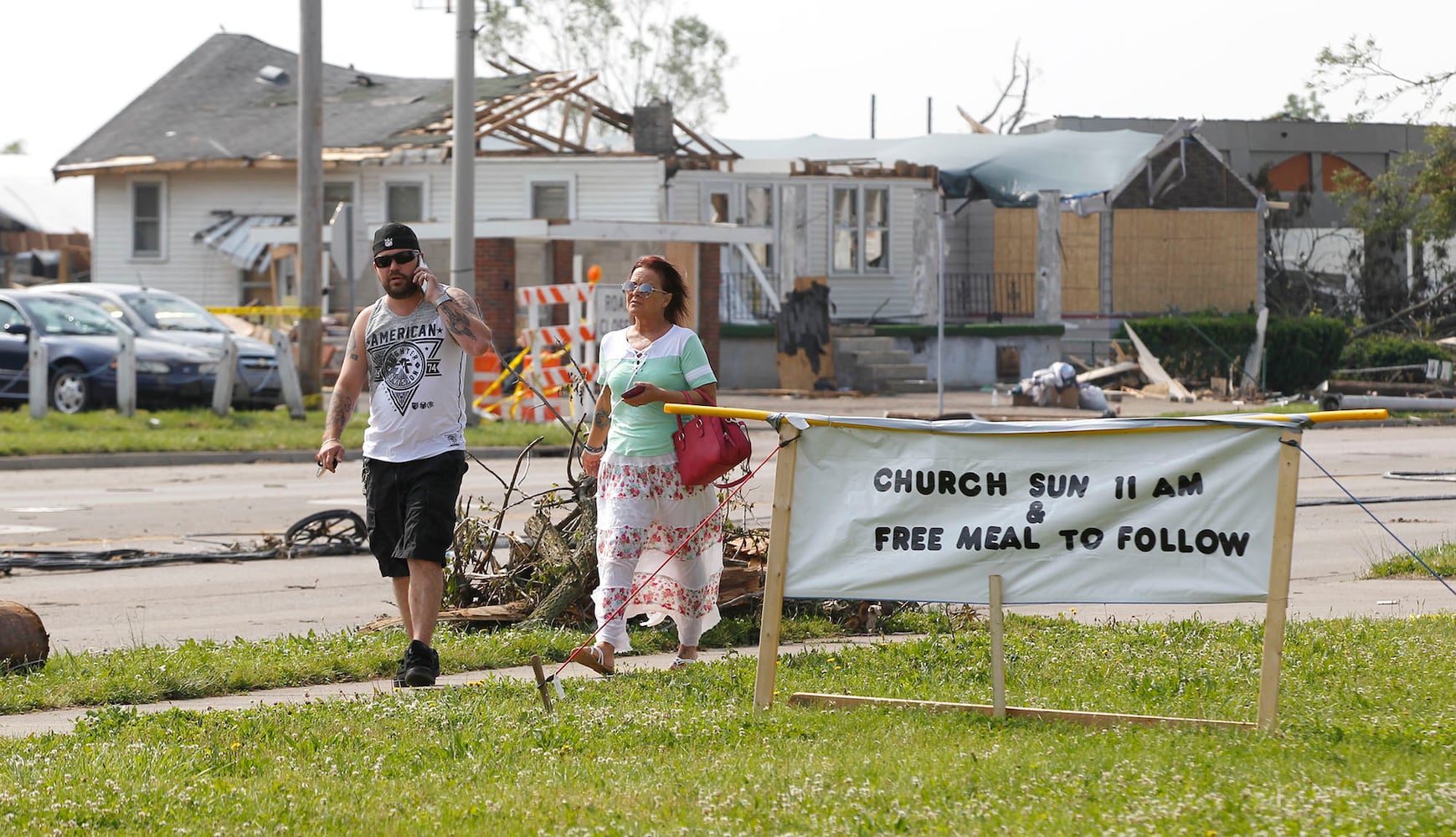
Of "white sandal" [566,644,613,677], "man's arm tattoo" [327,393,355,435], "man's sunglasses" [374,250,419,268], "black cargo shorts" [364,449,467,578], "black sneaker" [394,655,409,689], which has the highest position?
"man's sunglasses" [374,250,419,268]

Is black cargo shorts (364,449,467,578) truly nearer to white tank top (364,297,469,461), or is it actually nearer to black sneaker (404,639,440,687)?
white tank top (364,297,469,461)

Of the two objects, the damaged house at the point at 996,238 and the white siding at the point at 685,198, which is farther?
the damaged house at the point at 996,238

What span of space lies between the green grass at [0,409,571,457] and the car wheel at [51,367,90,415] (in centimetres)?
28

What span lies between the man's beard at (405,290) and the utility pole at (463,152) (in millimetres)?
13965

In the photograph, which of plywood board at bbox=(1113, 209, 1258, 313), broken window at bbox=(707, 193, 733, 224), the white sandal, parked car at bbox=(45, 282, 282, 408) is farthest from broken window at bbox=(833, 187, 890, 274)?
the white sandal

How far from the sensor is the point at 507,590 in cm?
920

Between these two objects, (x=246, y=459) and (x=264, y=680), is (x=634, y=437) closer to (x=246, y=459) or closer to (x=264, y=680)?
(x=264, y=680)

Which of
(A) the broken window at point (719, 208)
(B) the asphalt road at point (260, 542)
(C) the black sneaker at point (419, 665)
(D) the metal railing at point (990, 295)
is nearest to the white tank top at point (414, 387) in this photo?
(C) the black sneaker at point (419, 665)

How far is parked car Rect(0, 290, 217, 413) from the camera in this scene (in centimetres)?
2236

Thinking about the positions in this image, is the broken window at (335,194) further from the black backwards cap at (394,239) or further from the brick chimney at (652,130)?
the black backwards cap at (394,239)

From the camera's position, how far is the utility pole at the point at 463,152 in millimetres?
21609

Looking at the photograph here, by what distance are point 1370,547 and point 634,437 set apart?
24.2ft

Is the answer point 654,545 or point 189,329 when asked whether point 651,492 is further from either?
point 189,329

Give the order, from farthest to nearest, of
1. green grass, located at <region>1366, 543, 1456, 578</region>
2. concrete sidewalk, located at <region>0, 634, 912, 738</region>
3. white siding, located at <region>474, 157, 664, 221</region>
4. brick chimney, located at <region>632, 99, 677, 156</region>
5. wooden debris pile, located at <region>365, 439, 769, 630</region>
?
brick chimney, located at <region>632, 99, 677, 156</region>, white siding, located at <region>474, 157, 664, 221</region>, green grass, located at <region>1366, 543, 1456, 578</region>, wooden debris pile, located at <region>365, 439, 769, 630</region>, concrete sidewalk, located at <region>0, 634, 912, 738</region>
